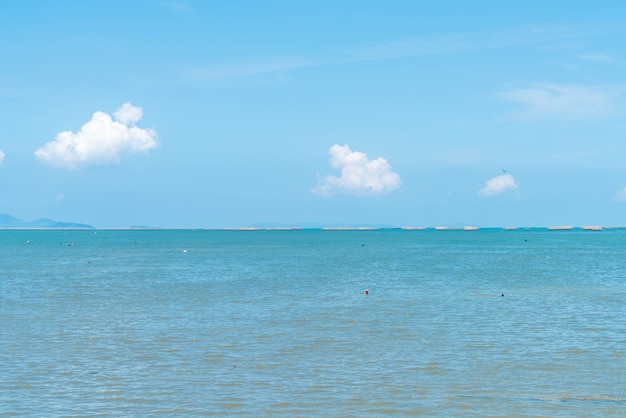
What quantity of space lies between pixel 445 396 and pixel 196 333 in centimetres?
1496

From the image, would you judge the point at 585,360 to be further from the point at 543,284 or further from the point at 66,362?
the point at 543,284

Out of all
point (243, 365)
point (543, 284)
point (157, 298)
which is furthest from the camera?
point (543, 284)

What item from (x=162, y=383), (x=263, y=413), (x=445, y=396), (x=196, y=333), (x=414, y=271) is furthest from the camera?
(x=414, y=271)

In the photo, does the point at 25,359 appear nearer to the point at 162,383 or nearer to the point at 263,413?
the point at 162,383

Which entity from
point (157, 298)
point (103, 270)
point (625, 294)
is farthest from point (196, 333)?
point (103, 270)

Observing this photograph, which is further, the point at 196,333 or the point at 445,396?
the point at 196,333

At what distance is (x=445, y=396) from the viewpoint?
22.8 metres

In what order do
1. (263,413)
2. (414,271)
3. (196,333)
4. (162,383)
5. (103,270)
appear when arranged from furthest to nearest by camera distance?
1. (103,270)
2. (414,271)
3. (196,333)
4. (162,383)
5. (263,413)

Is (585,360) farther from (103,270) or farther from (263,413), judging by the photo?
(103,270)

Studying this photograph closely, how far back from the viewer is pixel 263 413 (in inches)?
835

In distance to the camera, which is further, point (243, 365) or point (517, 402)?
point (243, 365)

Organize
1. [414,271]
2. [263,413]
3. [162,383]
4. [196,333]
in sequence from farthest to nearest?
[414,271] < [196,333] < [162,383] < [263,413]

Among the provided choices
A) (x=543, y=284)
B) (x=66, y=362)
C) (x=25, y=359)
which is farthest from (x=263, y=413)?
(x=543, y=284)

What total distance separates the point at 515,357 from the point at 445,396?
6514mm
